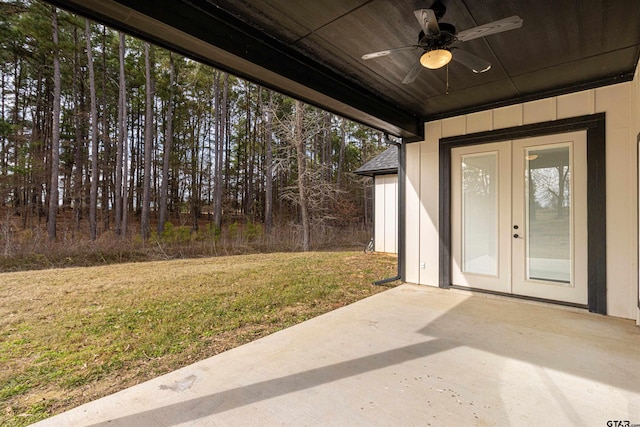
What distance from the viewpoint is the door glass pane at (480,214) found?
4.28 metres

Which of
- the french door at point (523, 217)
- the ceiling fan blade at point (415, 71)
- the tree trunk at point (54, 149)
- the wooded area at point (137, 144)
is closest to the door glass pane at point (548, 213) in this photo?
the french door at point (523, 217)

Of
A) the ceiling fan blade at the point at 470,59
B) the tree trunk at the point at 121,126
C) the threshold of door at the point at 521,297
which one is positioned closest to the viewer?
the ceiling fan blade at the point at 470,59

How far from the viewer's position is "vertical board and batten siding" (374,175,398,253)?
8.68 m

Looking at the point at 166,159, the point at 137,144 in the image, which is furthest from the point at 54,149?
the point at 137,144

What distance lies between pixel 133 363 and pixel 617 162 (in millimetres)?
5361

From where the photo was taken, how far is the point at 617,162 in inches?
133

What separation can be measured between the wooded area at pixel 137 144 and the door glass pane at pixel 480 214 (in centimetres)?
504

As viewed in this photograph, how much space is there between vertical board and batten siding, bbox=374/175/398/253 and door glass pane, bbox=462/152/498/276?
4.02 m

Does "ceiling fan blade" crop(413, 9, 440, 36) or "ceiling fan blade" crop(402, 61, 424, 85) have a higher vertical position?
"ceiling fan blade" crop(413, 9, 440, 36)

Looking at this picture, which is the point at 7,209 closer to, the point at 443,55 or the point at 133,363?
the point at 133,363

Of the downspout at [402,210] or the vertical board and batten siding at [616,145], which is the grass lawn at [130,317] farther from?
the vertical board and batten siding at [616,145]

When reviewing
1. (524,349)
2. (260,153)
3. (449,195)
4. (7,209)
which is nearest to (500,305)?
(524,349)

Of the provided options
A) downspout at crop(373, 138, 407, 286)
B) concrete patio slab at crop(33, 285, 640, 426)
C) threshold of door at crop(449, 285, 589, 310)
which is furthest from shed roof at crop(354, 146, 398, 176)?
concrete patio slab at crop(33, 285, 640, 426)

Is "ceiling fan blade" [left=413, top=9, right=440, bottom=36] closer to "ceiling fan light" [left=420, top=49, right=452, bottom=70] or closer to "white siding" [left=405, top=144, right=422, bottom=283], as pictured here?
"ceiling fan light" [left=420, top=49, right=452, bottom=70]
